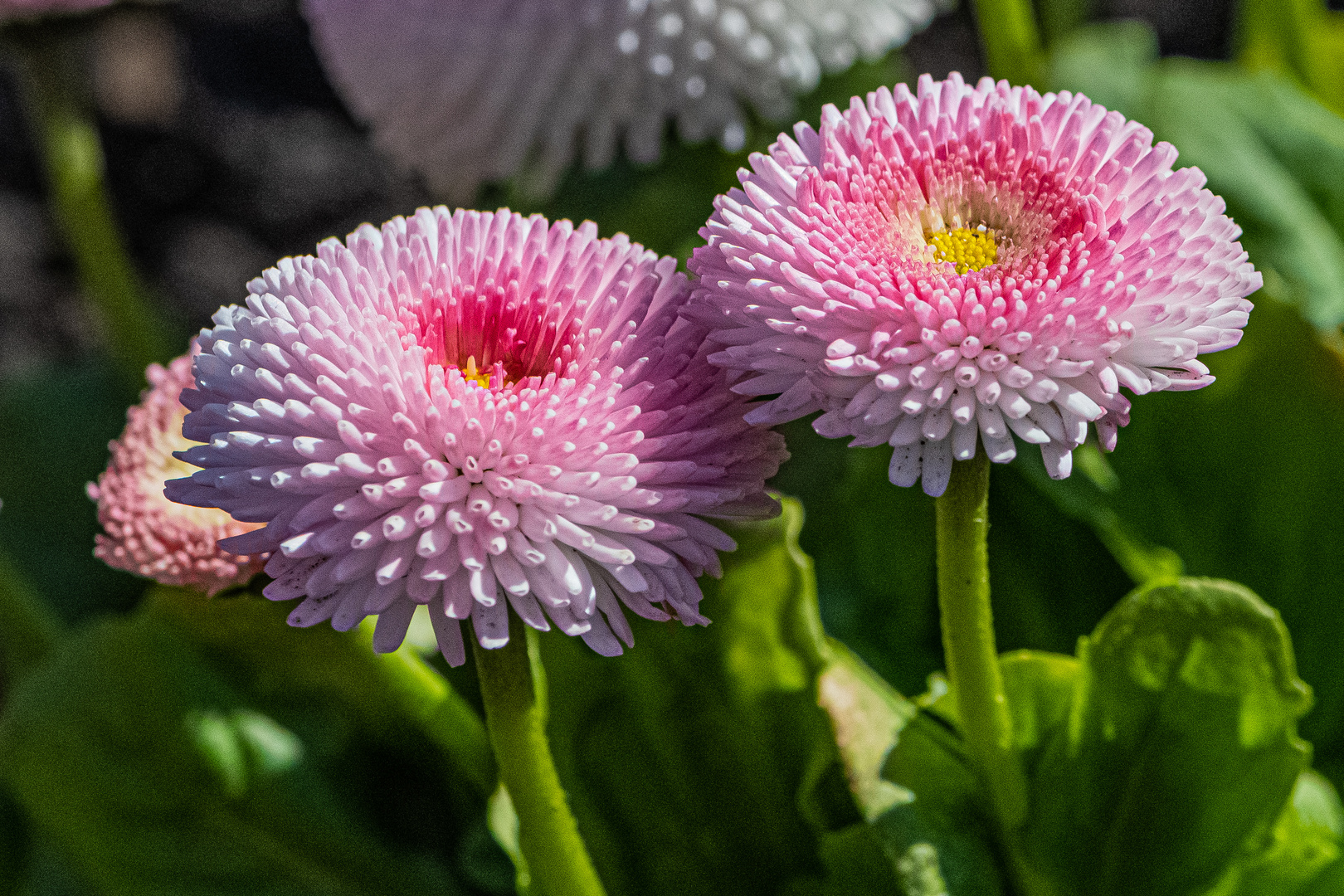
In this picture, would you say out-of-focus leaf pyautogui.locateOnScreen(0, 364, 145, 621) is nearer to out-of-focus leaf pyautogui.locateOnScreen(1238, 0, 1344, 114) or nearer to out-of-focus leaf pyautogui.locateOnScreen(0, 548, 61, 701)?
out-of-focus leaf pyautogui.locateOnScreen(0, 548, 61, 701)

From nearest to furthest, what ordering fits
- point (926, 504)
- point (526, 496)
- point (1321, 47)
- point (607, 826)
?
1. point (526, 496)
2. point (607, 826)
3. point (926, 504)
4. point (1321, 47)

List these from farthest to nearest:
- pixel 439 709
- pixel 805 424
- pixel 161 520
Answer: pixel 805 424 < pixel 439 709 < pixel 161 520

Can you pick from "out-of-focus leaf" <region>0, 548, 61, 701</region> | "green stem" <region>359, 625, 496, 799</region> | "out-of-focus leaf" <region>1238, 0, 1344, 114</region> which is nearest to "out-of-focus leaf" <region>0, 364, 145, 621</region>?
"out-of-focus leaf" <region>0, 548, 61, 701</region>

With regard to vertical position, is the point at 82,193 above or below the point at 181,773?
above

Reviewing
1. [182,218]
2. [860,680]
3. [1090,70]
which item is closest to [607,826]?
[860,680]

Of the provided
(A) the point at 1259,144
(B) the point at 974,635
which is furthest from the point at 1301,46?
(B) the point at 974,635

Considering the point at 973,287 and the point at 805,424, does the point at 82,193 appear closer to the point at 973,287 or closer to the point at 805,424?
the point at 805,424

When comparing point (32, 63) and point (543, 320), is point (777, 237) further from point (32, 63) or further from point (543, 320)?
point (32, 63)
